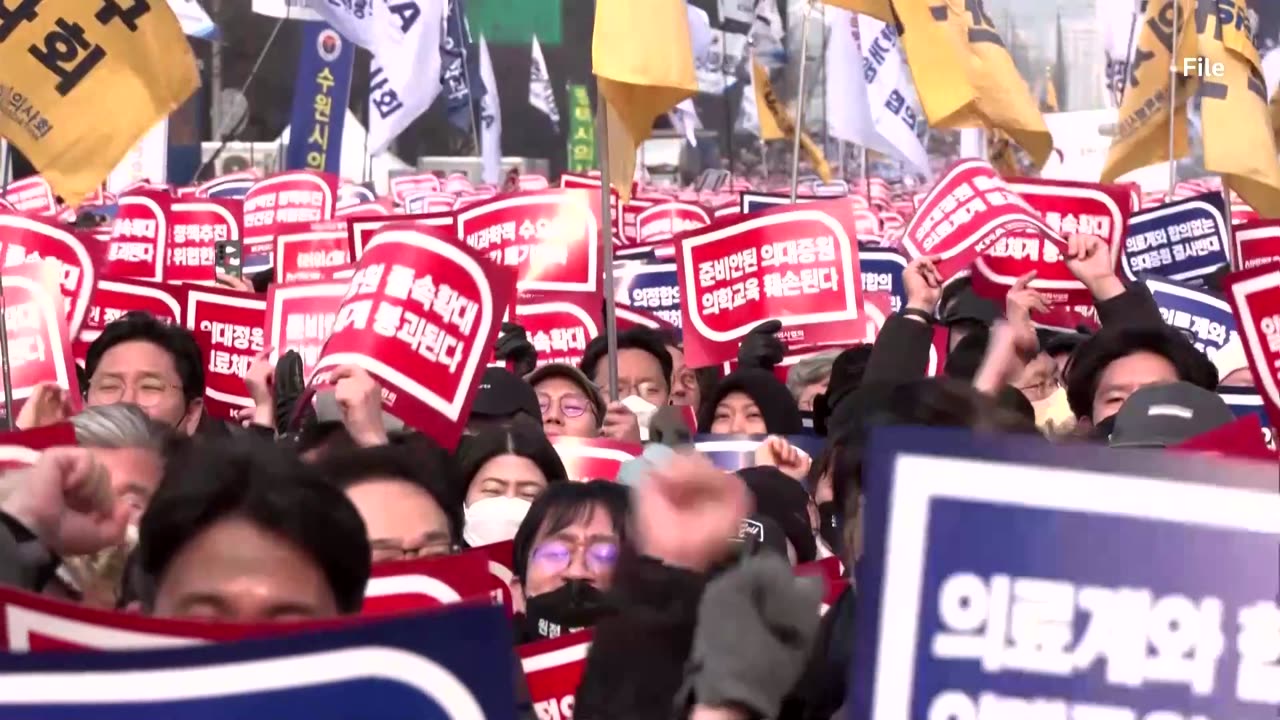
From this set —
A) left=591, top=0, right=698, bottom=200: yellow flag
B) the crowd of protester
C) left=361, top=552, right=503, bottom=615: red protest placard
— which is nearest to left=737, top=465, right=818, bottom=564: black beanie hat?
the crowd of protester

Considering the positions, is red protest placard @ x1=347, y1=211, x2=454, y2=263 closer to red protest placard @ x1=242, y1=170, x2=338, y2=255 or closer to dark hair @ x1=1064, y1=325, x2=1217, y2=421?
dark hair @ x1=1064, y1=325, x2=1217, y2=421

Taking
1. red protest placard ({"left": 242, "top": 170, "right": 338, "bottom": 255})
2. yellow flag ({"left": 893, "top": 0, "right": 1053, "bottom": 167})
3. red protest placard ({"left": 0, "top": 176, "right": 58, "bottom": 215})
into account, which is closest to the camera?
yellow flag ({"left": 893, "top": 0, "right": 1053, "bottom": 167})

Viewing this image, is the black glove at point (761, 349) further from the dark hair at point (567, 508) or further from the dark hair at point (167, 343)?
the dark hair at point (567, 508)

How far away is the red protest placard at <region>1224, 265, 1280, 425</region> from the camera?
17.0 ft

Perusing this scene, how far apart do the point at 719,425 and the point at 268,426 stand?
5.26ft

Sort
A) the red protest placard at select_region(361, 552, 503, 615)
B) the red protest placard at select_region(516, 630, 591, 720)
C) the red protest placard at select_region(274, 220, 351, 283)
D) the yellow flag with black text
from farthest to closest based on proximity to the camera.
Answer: the red protest placard at select_region(274, 220, 351, 283), the yellow flag with black text, the red protest placard at select_region(516, 630, 591, 720), the red protest placard at select_region(361, 552, 503, 615)

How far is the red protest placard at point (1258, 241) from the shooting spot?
6.70 meters

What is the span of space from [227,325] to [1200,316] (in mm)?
3454

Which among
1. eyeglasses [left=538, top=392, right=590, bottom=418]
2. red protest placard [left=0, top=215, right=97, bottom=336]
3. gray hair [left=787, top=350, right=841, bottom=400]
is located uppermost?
red protest placard [left=0, top=215, right=97, bottom=336]

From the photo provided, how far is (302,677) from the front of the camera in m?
2.02

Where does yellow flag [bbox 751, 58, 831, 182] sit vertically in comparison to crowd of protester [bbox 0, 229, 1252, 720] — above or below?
above

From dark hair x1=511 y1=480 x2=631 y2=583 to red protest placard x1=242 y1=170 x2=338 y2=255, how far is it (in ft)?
36.7

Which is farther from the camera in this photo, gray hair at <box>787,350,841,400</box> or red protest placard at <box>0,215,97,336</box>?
red protest placard at <box>0,215,97,336</box>

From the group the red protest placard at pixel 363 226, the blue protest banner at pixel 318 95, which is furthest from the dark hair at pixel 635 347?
the blue protest banner at pixel 318 95
